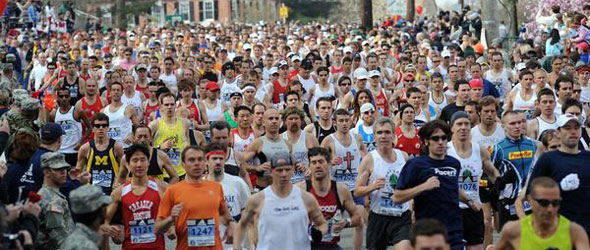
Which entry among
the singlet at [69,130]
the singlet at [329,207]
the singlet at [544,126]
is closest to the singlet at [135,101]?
the singlet at [69,130]

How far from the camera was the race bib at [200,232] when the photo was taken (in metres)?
8.94

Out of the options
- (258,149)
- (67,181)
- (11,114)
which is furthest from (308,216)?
(11,114)

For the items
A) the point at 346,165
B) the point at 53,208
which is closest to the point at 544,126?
the point at 346,165

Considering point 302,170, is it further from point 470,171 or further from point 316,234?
point 316,234

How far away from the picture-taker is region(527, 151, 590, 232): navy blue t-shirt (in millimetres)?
8836

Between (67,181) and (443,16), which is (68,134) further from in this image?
(443,16)

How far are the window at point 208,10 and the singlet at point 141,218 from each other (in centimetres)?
8022

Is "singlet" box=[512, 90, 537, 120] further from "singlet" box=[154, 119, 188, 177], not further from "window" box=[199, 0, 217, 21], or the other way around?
"window" box=[199, 0, 217, 21]

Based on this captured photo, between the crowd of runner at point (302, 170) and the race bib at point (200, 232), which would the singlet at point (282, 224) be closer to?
the crowd of runner at point (302, 170)

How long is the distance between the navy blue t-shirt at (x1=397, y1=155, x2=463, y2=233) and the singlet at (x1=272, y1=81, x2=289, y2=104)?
9.45m

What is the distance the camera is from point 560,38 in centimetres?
2297

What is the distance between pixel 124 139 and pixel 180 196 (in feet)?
16.9

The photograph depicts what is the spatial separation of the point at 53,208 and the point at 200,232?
44.9 inches

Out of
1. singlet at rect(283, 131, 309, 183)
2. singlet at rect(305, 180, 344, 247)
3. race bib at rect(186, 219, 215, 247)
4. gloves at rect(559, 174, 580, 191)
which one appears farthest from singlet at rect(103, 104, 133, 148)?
gloves at rect(559, 174, 580, 191)
